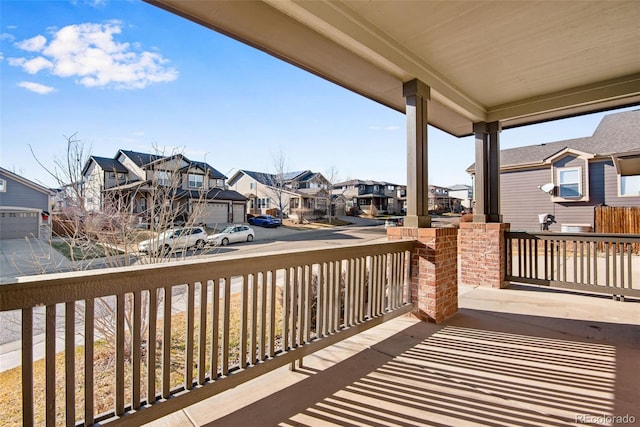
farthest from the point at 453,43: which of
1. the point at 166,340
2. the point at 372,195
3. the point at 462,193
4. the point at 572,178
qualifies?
the point at 462,193

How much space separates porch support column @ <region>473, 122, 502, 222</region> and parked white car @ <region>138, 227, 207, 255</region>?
14.5 ft

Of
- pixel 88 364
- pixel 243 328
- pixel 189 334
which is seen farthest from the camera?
pixel 243 328

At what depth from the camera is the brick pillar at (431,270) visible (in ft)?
11.1

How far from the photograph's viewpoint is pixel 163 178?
393 cm

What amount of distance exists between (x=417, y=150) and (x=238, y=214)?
23.0 meters

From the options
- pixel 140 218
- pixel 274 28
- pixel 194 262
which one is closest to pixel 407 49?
pixel 274 28

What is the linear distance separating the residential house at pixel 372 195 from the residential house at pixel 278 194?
7.83m

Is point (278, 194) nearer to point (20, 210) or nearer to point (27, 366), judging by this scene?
point (20, 210)

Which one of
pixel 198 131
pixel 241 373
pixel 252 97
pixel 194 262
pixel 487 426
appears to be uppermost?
pixel 252 97

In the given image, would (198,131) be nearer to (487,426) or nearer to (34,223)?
(487,426)

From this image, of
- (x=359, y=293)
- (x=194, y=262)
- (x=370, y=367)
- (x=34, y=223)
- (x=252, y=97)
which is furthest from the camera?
(x=34, y=223)

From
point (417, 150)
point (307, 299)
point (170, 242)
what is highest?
point (417, 150)

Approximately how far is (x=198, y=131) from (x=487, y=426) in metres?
4.62

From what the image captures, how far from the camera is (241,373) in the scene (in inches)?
76.2
